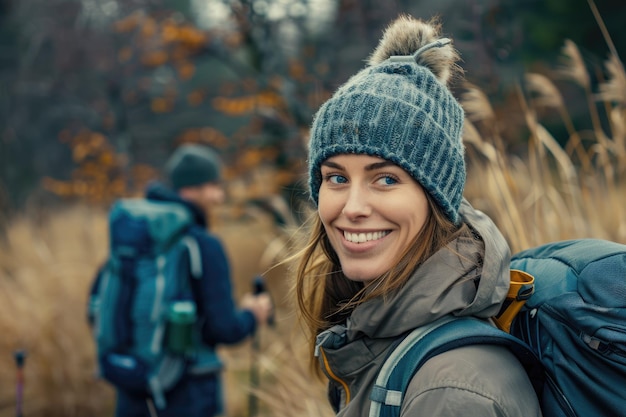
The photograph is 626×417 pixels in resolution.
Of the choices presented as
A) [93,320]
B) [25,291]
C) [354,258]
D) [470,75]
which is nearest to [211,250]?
[93,320]

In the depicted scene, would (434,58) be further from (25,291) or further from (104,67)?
(104,67)

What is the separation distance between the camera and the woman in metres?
1.61

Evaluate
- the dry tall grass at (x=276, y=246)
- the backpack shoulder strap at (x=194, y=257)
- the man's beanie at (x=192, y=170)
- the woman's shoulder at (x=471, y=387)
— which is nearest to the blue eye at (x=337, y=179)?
the woman's shoulder at (x=471, y=387)

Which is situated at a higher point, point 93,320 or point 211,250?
point 211,250

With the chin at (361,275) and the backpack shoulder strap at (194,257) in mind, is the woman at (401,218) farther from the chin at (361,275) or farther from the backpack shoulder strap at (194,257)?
the backpack shoulder strap at (194,257)

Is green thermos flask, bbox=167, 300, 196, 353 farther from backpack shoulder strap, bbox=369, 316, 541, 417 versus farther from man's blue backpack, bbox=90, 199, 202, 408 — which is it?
backpack shoulder strap, bbox=369, 316, 541, 417

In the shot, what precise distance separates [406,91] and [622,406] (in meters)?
0.90

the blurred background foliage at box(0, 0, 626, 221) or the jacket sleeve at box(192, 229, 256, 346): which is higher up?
the blurred background foliage at box(0, 0, 626, 221)

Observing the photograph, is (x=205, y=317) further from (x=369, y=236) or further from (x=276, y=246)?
(x=369, y=236)

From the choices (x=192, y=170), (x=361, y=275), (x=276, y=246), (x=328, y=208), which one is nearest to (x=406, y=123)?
(x=328, y=208)

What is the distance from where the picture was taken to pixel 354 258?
5.89 ft

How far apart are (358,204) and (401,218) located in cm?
11

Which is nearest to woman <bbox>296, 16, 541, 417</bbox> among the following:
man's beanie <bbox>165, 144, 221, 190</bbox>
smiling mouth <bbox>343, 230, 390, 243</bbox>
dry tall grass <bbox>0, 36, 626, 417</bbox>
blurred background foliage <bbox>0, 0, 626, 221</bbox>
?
smiling mouth <bbox>343, 230, 390, 243</bbox>

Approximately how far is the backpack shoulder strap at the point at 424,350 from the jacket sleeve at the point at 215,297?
7.53 ft
